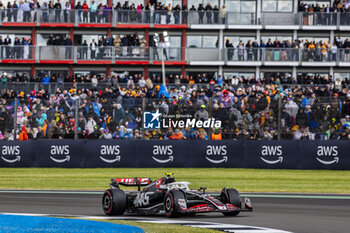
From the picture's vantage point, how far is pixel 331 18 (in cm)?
4903

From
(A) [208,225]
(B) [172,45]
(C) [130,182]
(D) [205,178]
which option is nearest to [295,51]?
(B) [172,45]

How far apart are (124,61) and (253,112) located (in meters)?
25.8

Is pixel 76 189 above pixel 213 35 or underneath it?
underneath

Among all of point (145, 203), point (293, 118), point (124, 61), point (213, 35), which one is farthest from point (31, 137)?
point (213, 35)

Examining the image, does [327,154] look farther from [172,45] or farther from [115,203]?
[172,45]

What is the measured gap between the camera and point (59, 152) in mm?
25703

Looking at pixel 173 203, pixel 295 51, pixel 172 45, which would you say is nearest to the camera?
pixel 173 203

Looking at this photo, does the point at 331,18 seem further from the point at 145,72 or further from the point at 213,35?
the point at 145,72

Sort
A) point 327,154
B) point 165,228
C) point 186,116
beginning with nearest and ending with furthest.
Answer: 1. point 165,228
2. point 186,116
3. point 327,154

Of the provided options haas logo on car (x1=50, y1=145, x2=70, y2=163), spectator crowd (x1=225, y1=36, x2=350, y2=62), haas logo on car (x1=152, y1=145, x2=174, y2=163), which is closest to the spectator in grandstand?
spectator crowd (x1=225, y1=36, x2=350, y2=62)

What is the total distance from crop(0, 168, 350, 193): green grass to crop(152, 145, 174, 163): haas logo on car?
53cm

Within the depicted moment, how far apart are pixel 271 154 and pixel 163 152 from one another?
380 centimetres

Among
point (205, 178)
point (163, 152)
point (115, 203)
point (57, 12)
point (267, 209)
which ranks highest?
point (57, 12)

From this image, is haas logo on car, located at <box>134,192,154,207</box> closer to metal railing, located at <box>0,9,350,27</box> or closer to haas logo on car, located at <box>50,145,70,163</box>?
haas logo on car, located at <box>50,145,70,163</box>
